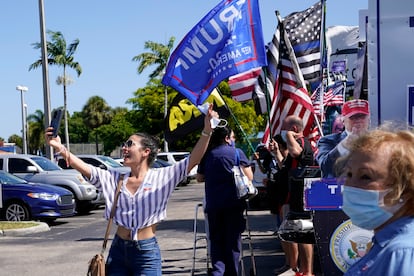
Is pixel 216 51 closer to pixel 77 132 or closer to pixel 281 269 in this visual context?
pixel 281 269

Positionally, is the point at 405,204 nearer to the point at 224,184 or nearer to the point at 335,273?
the point at 335,273

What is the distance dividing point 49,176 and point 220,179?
12061 millimetres

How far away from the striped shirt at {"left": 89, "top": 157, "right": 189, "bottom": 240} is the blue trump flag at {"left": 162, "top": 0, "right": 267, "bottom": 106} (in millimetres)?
1712

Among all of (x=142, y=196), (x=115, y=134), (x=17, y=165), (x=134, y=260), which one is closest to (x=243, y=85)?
(x=142, y=196)

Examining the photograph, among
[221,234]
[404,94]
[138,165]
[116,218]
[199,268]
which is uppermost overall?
[404,94]

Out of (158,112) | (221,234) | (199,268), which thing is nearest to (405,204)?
(221,234)

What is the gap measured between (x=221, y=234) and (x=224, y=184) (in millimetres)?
583

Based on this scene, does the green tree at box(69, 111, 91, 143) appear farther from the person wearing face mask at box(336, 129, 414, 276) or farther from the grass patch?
the person wearing face mask at box(336, 129, 414, 276)

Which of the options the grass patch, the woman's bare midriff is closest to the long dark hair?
the woman's bare midriff

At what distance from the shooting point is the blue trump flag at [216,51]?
668 centimetres

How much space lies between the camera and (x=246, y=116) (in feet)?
147

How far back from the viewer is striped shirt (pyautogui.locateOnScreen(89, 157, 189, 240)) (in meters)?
4.68

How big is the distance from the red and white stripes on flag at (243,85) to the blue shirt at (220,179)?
10.6 feet

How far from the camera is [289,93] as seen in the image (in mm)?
7547
